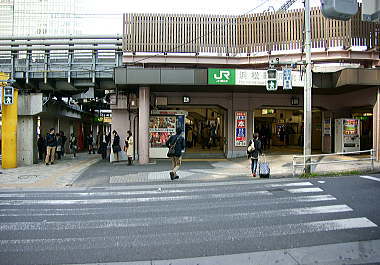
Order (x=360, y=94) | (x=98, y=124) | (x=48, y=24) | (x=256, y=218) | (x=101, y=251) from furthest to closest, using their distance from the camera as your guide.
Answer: (x=48, y=24)
(x=98, y=124)
(x=360, y=94)
(x=256, y=218)
(x=101, y=251)

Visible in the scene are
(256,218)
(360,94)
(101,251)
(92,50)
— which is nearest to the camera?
(101,251)

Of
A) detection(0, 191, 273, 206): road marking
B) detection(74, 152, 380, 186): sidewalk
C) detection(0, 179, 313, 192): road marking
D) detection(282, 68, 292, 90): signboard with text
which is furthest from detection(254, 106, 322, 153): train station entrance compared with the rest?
detection(0, 191, 273, 206): road marking

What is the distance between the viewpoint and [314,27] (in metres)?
15.7

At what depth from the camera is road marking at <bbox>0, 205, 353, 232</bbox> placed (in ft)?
18.7

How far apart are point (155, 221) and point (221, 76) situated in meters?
9.48

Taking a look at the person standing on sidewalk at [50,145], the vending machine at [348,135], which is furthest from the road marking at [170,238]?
the person standing on sidewalk at [50,145]

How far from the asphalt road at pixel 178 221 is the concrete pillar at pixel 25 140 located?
7.38 metres

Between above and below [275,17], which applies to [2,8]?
above

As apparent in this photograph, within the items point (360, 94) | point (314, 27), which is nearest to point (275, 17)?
point (314, 27)

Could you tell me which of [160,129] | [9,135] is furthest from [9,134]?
[160,129]

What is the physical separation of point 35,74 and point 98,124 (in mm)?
18190

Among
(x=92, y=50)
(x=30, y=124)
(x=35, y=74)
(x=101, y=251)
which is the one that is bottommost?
(x=101, y=251)

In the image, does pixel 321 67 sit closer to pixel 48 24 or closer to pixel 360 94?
pixel 360 94

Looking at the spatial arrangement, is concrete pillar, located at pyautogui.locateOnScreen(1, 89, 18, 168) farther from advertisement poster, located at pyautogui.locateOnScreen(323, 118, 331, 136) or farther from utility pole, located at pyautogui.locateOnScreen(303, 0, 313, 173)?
advertisement poster, located at pyautogui.locateOnScreen(323, 118, 331, 136)
